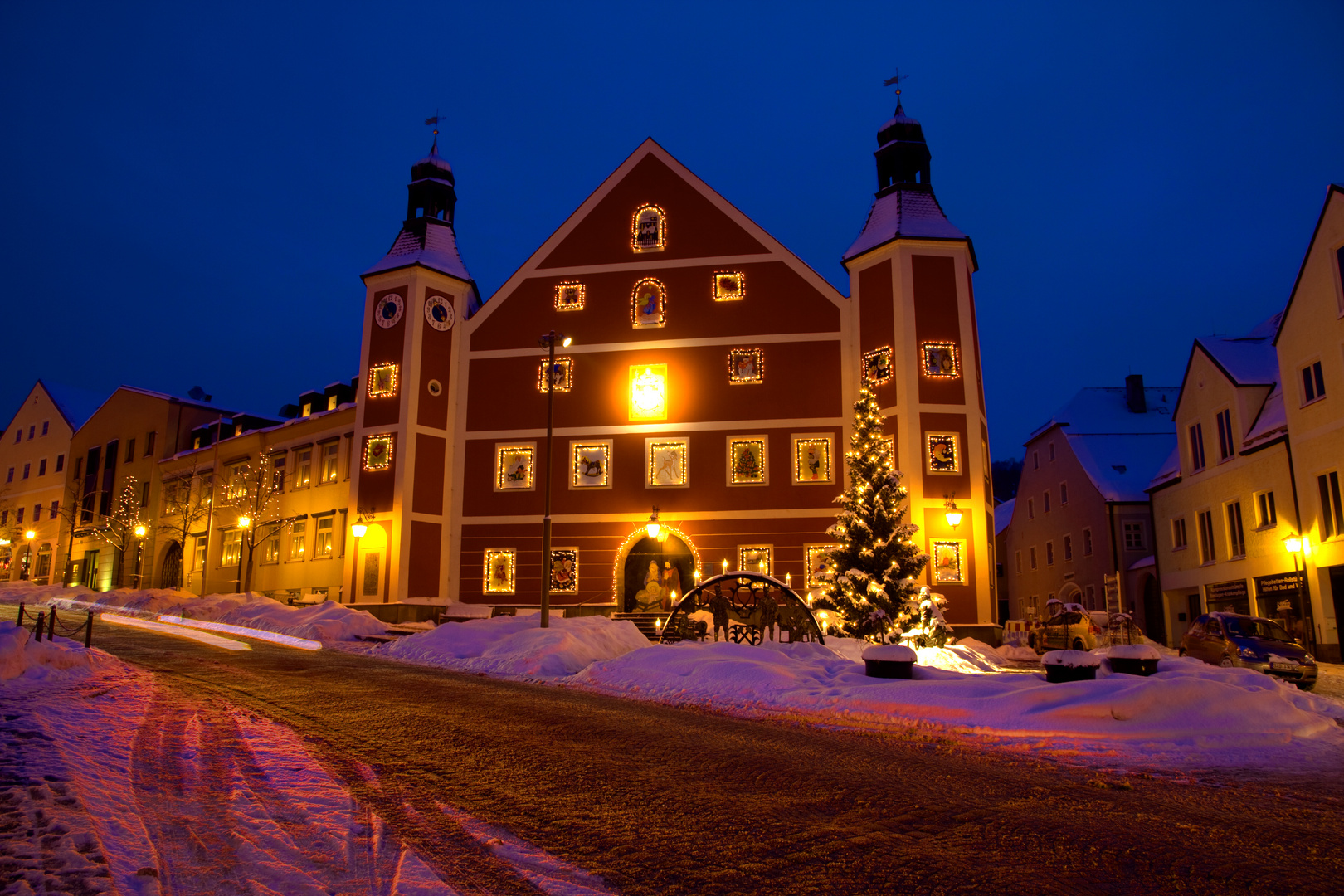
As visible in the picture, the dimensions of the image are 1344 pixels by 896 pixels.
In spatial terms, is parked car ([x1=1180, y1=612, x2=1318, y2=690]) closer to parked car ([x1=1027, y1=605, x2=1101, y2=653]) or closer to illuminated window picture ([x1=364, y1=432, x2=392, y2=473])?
parked car ([x1=1027, y1=605, x2=1101, y2=653])

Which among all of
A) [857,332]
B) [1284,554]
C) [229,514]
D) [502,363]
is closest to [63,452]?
[229,514]

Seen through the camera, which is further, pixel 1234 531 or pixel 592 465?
pixel 592 465

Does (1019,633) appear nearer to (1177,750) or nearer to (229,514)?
(1177,750)

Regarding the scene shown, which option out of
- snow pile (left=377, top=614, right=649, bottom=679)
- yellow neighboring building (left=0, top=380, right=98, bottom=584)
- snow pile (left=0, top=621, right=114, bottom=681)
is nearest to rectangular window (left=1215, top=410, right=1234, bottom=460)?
snow pile (left=377, top=614, right=649, bottom=679)

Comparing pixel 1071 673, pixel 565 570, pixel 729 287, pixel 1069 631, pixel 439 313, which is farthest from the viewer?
pixel 439 313

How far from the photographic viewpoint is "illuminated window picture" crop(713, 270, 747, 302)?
36.3 metres

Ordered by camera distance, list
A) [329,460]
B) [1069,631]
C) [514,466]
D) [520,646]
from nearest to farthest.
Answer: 1. [520,646]
2. [1069,631]
3. [514,466]
4. [329,460]

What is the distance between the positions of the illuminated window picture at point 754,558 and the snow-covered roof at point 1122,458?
58.9ft

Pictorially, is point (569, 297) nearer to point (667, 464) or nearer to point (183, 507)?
point (667, 464)

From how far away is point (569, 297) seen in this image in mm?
37688

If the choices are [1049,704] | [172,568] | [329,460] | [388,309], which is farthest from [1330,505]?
[172,568]

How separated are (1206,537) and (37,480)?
69.5m

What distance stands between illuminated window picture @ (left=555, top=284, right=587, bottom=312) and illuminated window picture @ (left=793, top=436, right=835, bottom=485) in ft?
33.8

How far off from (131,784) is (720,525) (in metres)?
28.1
